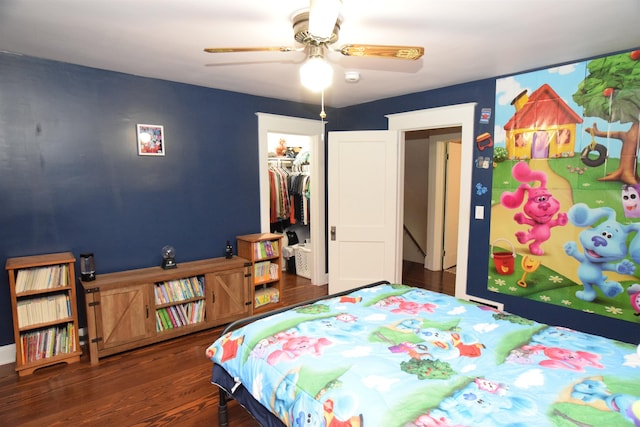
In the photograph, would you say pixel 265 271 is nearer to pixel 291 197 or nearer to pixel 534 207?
pixel 291 197

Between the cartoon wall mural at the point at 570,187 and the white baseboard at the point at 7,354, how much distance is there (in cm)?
426

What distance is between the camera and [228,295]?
3.49 meters

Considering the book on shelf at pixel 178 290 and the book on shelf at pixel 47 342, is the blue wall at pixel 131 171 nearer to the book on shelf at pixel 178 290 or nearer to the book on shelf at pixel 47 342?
the book on shelf at pixel 47 342

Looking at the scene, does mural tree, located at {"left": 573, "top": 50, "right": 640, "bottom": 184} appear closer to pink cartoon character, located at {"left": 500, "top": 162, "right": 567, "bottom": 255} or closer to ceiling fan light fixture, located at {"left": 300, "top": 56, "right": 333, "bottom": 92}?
pink cartoon character, located at {"left": 500, "top": 162, "right": 567, "bottom": 255}

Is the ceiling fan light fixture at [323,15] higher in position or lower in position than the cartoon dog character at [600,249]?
higher

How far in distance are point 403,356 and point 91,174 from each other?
298 cm

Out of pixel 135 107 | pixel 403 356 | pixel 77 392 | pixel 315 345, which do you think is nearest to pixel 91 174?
pixel 135 107

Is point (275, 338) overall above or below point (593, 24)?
below

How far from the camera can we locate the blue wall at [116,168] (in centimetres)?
275

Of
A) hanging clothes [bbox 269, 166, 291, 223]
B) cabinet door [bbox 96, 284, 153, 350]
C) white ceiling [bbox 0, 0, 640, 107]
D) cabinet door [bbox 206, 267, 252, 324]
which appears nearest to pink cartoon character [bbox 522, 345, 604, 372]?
white ceiling [bbox 0, 0, 640, 107]

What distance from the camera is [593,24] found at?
84.7 inches

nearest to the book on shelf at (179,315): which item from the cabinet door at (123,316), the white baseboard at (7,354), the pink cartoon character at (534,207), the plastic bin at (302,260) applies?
the cabinet door at (123,316)

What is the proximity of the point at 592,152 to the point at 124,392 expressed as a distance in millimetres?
3960

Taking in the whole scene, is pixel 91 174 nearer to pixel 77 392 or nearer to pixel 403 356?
pixel 77 392
